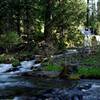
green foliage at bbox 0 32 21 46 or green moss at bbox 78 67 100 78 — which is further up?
green foliage at bbox 0 32 21 46

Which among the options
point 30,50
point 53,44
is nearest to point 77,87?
point 30,50

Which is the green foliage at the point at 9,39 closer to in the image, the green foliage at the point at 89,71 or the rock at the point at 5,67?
the rock at the point at 5,67

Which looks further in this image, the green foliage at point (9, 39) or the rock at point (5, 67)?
the green foliage at point (9, 39)

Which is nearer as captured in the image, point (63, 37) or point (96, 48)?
point (96, 48)

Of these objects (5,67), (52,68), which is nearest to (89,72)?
(52,68)

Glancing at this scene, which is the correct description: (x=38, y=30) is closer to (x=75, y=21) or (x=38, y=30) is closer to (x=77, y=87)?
(x=75, y=21)

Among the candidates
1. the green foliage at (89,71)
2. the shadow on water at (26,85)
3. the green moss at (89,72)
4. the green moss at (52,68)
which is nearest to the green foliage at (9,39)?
the green moss at (52,68)

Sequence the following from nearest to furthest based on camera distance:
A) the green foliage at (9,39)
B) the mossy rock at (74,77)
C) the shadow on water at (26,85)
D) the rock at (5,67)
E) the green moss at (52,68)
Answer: the shadow on water at (26,85), the mossy rock at (74,77), the green moss at (52,68), the rock at (5,67), the green foliage at (9,39)

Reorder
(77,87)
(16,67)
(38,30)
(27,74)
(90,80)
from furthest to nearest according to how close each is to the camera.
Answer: (38,30) < (16,67) < (27,74) < (90,80) < (77,87)

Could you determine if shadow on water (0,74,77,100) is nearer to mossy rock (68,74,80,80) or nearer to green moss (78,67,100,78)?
mossy rock (68,74,80,80)

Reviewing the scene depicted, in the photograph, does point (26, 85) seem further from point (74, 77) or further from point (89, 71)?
point (89, 71)

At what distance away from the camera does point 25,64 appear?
3728 centimetres

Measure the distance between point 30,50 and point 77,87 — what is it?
2320 cm

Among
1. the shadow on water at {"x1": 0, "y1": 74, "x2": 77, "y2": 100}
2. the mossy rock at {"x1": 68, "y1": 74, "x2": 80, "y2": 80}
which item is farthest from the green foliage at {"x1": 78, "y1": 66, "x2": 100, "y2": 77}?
the shadow on water at {"x1": 0, "y1": 74, "x2": 77, "y2": 100}
